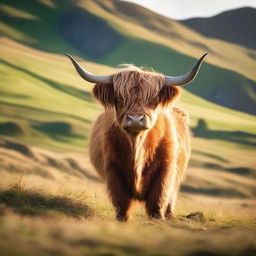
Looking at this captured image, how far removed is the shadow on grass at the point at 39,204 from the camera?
6.62m

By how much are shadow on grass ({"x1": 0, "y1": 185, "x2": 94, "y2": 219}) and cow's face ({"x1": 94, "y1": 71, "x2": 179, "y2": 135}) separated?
1.24 m

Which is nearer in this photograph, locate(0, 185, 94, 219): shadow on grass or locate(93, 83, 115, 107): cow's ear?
locate(0, 185, 94, 219): shadow on grass

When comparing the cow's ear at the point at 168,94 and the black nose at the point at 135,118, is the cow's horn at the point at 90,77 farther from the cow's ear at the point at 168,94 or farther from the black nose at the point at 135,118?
the black nose at the point at 135,118

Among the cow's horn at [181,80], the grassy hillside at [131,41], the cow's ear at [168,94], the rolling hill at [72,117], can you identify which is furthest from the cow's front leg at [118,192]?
the grassy hillside at [131,41]

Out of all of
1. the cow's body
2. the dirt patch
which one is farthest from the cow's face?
the dirt patch

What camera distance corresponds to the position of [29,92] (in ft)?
265

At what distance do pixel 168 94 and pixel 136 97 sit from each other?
64cm

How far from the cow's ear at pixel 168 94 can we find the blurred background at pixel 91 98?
38.8 inches

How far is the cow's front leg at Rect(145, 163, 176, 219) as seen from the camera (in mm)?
7469

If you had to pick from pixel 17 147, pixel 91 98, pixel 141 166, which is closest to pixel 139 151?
pixel 141 166

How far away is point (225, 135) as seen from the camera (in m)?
77.6

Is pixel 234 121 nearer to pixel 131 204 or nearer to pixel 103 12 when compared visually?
pixel 131 204

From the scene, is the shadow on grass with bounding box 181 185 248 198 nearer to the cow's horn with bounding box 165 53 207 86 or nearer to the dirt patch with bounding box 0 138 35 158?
the dirt patch with bounding box 0 138 35 158

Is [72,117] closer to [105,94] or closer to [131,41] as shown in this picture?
[105,94]
